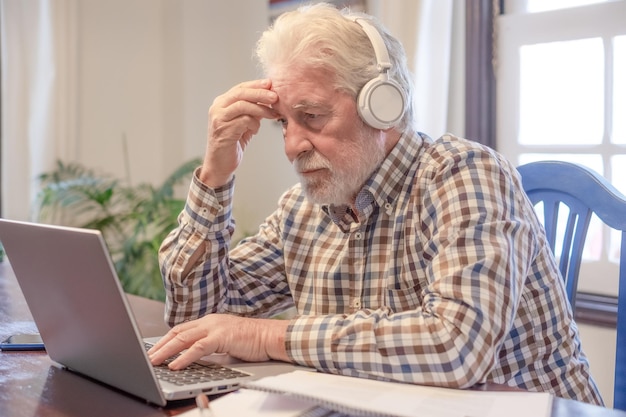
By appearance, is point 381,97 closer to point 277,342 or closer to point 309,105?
point 309,105

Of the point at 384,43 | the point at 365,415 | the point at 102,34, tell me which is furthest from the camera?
the point at 102,34

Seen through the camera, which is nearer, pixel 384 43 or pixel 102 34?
pixel 384 43

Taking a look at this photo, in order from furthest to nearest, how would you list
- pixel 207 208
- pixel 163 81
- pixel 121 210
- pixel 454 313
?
pixel 163 81 → pixel 121 210 → pixel 207 208 → pixel 454 313

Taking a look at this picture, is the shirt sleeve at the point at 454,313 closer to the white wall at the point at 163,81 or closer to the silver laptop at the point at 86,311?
the silver laptop at the point at 86,311

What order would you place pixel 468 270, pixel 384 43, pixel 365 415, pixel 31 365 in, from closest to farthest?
pixel 365 415
pixel 468 270
pixel 31 365
pixel 384 43

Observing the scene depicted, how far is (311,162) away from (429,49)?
3.68 ft

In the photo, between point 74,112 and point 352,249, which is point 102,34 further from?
point 352,249

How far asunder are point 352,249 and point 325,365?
327mm

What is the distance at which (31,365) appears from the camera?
1.14 m

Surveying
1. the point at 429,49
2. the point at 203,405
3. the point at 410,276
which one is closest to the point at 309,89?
the point at 410,276

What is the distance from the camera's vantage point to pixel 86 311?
959 mm

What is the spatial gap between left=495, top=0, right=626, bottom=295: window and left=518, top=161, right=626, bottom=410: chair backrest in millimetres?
656

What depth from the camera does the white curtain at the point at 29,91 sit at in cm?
296

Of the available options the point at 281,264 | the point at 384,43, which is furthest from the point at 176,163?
the point at 384,43
